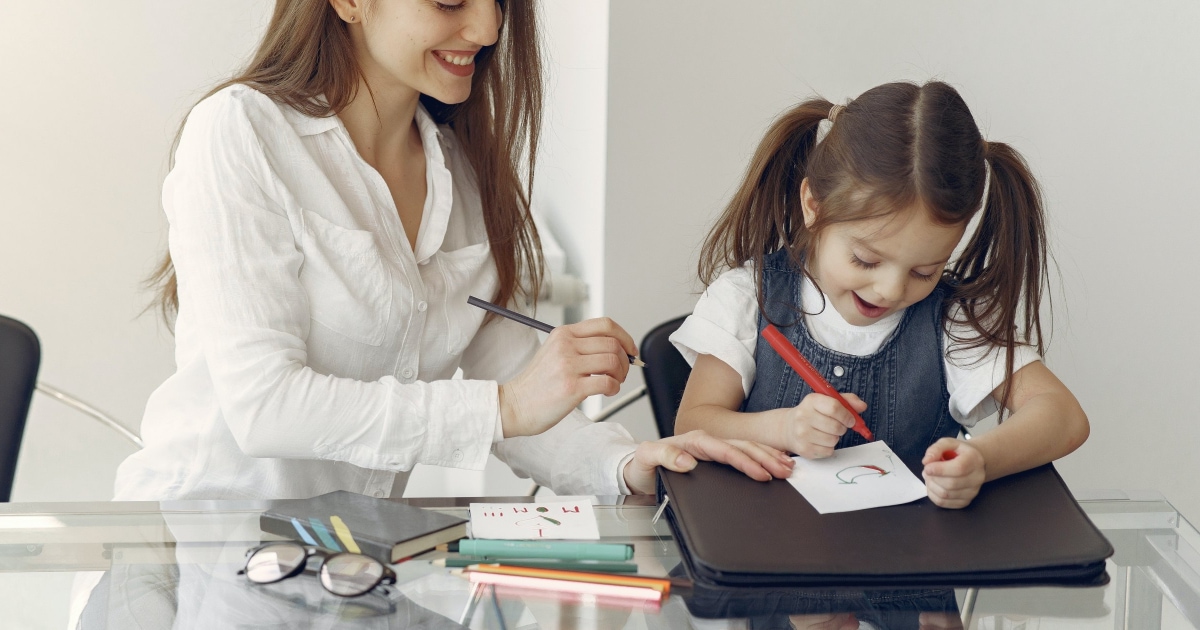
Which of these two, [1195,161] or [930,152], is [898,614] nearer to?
[930,152]

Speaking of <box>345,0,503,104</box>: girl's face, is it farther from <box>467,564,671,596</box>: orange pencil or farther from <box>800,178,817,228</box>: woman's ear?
<box>467,564,671,596</box>: orange pencil

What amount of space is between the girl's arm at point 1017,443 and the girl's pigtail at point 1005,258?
40 millimetres

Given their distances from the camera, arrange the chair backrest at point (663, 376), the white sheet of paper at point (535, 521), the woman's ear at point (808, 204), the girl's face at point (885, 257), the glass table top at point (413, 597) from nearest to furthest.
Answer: the glass table top at point (413, 597) → the white sheet of paper at point (535, 521) → the girl's face at point (885, 257) → the woman's ear at point (808, 204) → the chair backrest at point (663, 376)

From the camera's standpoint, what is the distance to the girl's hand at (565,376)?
3.94 feet

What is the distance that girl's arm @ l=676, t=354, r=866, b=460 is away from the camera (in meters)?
1.21

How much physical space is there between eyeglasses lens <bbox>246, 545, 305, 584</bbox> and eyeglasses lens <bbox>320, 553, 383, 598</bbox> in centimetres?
3

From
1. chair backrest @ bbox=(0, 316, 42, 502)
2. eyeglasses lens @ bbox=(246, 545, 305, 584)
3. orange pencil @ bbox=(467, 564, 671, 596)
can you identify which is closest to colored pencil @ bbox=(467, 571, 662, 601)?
orange pencil @ bbox=(467, 564, 671, 596)

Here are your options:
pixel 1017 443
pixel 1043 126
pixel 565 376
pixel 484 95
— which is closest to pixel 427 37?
pixel 484 95

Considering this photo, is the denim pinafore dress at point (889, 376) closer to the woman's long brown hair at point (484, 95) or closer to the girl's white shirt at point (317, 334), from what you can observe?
the girl's white shirt at point (317, 334)

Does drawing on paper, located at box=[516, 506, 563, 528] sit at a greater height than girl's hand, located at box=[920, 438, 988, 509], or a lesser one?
lesser

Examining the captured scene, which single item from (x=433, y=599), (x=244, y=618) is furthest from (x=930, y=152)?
(x=244, y=618)

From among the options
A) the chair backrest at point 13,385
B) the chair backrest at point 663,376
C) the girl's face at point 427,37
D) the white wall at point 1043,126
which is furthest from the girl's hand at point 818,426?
the chair backrest at point 13,385

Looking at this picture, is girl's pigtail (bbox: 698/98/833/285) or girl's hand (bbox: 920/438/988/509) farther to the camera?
girl's pigtail (bbox: 698/98/833/285)

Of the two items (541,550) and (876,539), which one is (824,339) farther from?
(541,550)
